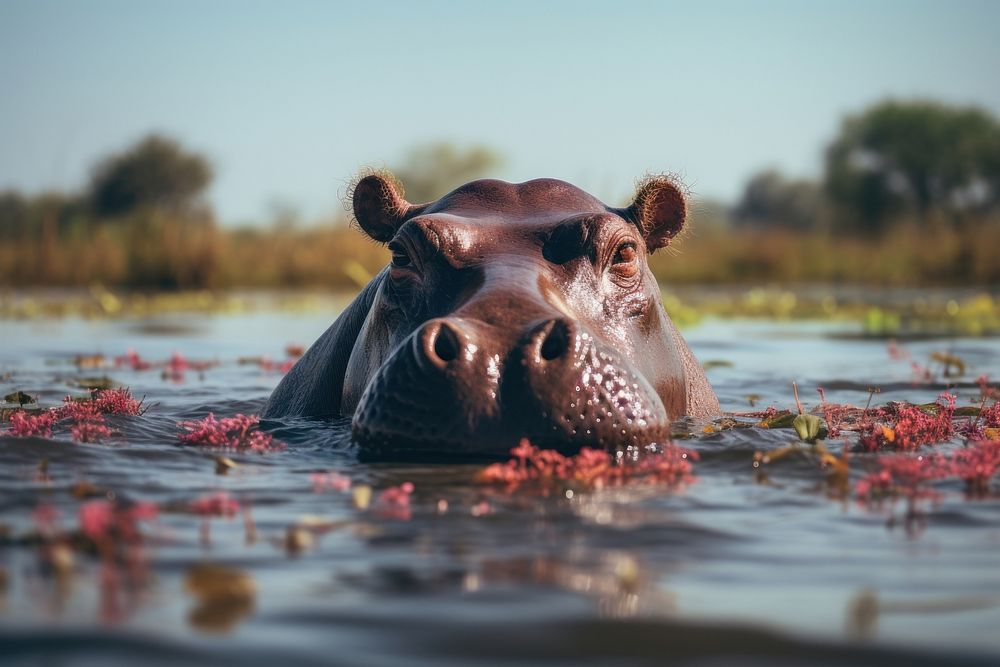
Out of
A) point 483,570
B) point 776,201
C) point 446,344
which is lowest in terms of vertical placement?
point 483,570

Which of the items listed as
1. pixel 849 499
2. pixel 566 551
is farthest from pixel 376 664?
pixel 849 499

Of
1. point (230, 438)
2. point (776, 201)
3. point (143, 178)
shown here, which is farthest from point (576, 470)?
point (776, 201)

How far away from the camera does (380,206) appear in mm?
6219

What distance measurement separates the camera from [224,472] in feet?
14.1

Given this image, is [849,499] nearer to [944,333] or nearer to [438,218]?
[438,218]

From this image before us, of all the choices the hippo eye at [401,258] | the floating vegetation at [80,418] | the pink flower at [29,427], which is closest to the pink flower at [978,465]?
the hippo eye at [401,258]

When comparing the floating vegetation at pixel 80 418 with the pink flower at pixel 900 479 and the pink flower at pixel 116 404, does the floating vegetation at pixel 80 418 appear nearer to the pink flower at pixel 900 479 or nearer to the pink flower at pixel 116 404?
the pink flower at pixel 116 404

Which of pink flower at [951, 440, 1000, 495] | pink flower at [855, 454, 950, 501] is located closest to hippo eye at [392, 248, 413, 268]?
pink flower at [855, 454, 950, 501]

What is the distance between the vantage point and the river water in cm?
231

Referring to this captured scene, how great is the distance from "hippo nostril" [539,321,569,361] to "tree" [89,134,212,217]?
5713 centimetres

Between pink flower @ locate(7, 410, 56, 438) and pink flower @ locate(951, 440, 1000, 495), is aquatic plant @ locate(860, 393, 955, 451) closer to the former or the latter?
pink flower @ locate(951, 440, 1000, 495)

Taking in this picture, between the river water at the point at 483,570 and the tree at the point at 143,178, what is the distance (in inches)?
2248

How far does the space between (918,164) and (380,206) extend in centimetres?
6583

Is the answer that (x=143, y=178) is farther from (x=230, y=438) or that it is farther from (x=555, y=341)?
(x=555, y=341)
